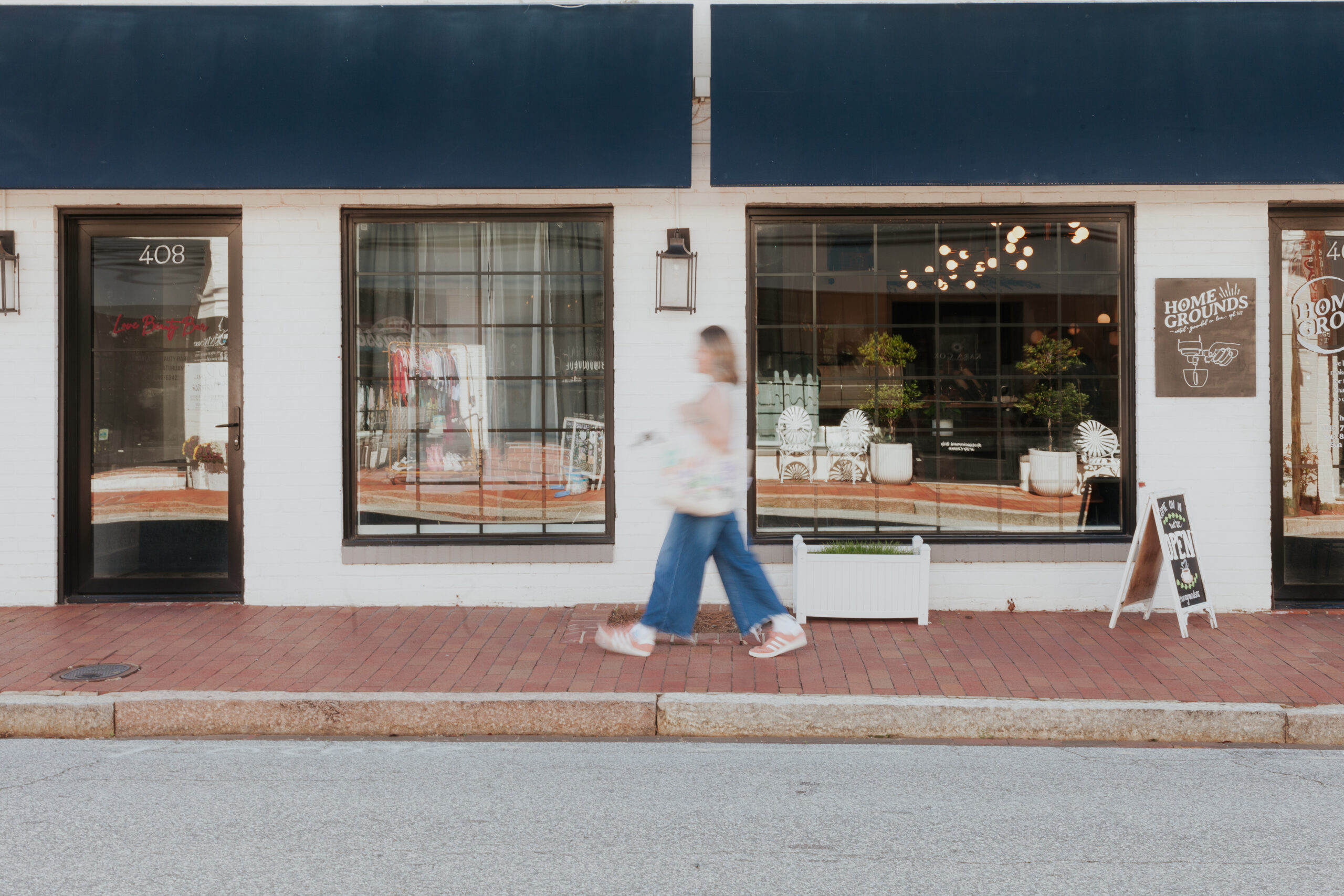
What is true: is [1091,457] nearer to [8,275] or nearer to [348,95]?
[348,95]

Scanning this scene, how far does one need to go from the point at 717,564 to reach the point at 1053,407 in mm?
2855

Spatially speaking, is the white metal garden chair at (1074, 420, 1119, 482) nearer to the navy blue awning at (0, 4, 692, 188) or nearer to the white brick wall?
the white brick wall

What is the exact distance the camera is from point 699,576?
6000mm

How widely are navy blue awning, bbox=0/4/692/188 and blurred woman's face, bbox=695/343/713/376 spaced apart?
139 cm

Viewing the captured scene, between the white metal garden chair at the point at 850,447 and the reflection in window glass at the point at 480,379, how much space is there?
161cm

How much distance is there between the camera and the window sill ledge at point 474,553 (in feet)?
23.9

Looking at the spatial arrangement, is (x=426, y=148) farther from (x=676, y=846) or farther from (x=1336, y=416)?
(x=1336, y=416)

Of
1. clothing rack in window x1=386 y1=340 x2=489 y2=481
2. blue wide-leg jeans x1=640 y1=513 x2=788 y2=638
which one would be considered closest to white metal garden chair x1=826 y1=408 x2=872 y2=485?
→ blue wide-leg jeans x1=640 y1=513 x2=788 y2=638

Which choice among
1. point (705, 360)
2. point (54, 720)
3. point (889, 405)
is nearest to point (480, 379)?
point (705, 360)

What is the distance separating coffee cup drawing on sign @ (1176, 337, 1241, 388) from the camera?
7129mm

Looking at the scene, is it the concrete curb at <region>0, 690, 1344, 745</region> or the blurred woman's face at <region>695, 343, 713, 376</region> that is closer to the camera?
the concrete curb at <region>0, 690, 1344, 745</region>

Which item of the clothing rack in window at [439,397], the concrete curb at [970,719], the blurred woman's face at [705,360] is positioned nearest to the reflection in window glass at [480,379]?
the clothing rack in window at [439,397]

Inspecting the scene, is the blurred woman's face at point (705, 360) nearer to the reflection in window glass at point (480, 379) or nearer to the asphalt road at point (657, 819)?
the reflection in window glass at point (480, 379)

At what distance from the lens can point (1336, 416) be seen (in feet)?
24.0
